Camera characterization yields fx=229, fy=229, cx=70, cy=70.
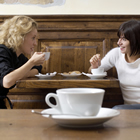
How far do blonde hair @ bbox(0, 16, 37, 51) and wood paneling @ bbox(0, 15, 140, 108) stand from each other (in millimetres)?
409

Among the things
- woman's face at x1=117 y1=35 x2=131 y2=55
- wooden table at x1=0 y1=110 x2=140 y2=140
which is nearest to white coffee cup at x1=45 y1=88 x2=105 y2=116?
wooden table at x1=0 y1=110 x2=140 y2=140

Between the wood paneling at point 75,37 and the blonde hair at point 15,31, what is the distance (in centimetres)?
41

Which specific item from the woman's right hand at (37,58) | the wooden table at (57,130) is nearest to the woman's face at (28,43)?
the woman's right hand at (37,58)

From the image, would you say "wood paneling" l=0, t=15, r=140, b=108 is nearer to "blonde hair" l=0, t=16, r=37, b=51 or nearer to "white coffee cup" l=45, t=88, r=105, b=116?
"blonde hair" l=0, t=16, r=37, b=51

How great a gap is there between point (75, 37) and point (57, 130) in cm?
200

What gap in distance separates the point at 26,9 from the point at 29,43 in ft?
1.96

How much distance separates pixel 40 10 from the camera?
2.43 metres

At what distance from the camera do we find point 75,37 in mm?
2432

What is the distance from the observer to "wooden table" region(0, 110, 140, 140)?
438mm

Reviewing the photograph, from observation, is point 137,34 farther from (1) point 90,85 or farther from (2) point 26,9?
(2) point 26,9

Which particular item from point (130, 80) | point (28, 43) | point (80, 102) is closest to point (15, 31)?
point (28, 43)

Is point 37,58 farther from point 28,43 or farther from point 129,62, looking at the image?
point 129,62

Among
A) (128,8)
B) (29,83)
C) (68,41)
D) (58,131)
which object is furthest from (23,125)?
(128,8)

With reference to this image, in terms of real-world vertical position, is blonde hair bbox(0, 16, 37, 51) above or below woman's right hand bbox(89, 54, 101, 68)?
above
